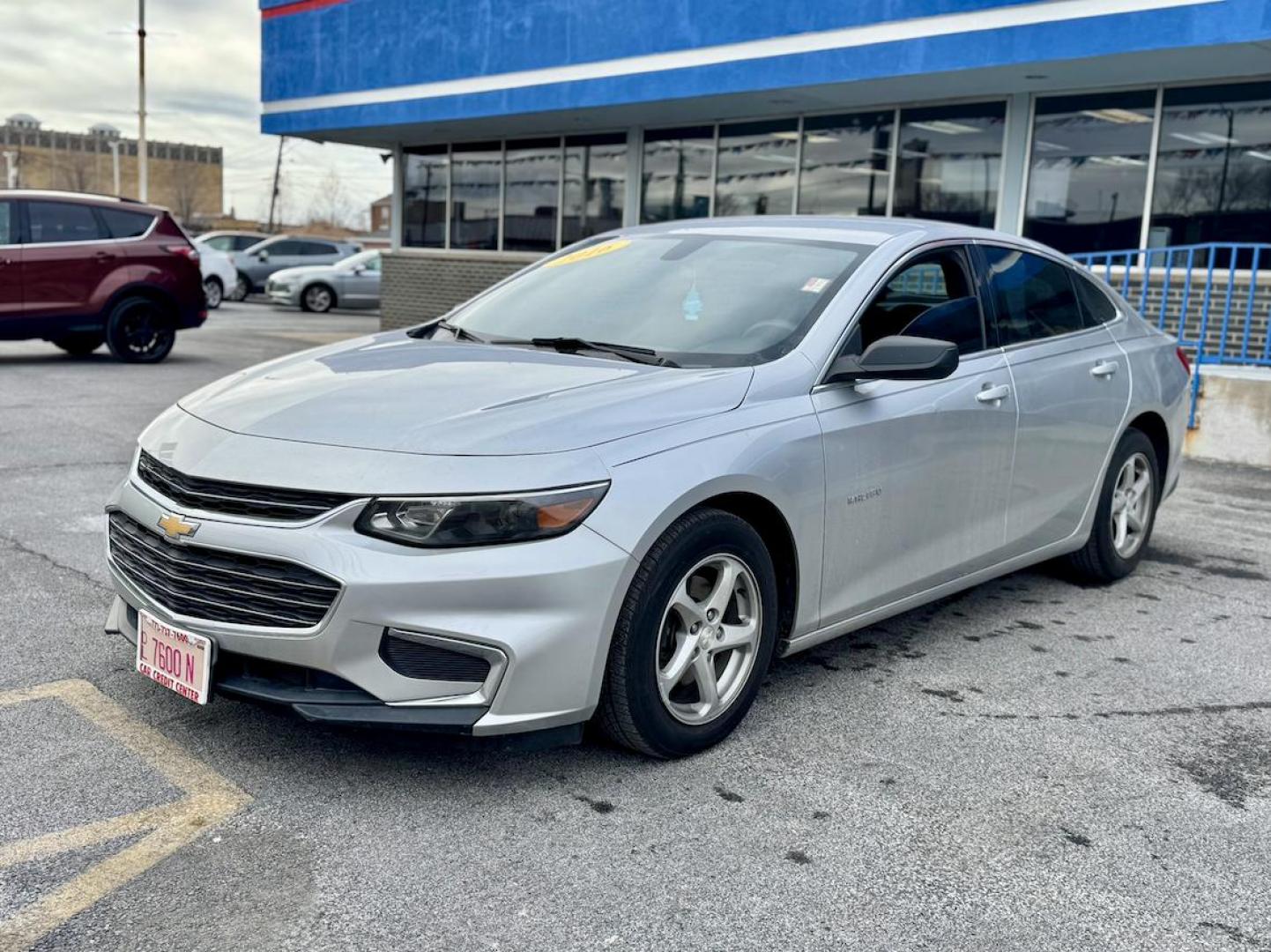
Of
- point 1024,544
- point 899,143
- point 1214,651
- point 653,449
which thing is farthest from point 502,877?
point 899,143

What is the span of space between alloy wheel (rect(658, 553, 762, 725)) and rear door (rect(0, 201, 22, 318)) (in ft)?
36.6

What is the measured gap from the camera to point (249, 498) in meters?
3.20

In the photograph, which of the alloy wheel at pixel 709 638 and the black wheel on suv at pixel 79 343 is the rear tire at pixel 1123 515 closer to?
the alloy wheel at pixel 709 638

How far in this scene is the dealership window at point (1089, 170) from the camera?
41.2ft

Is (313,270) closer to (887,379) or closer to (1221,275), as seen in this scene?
(1221,275)

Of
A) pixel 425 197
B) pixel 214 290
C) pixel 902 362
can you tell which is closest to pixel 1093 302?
pixel 902 362

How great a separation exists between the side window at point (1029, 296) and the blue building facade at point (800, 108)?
6216 millimetres

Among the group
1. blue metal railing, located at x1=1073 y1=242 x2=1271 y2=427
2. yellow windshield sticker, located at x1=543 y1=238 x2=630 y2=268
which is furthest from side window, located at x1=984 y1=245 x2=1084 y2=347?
blue metal railing, located at x1=1073 y1=242 x2=1271 y2=427

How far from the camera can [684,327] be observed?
413 cm

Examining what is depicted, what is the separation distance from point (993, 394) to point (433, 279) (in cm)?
1662

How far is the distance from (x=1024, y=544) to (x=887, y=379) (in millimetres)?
1390

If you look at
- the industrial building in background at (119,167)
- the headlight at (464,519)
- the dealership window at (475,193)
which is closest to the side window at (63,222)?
the dealership window at (475,193)

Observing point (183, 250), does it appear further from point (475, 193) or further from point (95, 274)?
point (475, 193)

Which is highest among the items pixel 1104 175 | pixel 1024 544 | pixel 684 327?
pixel 1104 175
